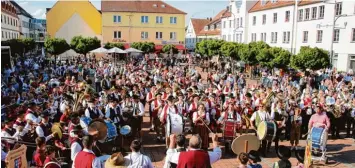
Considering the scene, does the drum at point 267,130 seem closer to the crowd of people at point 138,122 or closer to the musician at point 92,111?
the crowd of people at point 138,122

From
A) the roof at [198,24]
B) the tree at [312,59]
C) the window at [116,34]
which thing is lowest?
the tree at [312,59]

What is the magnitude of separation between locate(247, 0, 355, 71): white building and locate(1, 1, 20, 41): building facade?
39261 mm

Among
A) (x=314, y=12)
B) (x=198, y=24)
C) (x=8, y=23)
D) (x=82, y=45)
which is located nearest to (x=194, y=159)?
(x=314, y=12)

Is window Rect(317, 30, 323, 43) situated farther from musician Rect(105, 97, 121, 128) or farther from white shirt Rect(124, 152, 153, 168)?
white shirt Rect(124, 152, 153, 168)

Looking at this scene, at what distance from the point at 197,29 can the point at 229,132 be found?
231 ft

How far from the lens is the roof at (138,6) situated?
186 feet

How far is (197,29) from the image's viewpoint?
3113 inches

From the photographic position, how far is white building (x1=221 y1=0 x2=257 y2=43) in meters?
50.8

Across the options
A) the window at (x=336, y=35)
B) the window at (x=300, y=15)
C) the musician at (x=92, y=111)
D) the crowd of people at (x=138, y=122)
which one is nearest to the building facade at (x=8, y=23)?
the crowd of people at (x=138, y=122)

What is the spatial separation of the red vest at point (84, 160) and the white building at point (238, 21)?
47.7 meters

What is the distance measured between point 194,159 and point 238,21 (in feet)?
165

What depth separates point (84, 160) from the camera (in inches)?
224

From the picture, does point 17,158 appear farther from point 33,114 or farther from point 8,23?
point 8,23

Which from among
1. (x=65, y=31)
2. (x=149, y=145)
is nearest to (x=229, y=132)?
(x=149, y=145)
